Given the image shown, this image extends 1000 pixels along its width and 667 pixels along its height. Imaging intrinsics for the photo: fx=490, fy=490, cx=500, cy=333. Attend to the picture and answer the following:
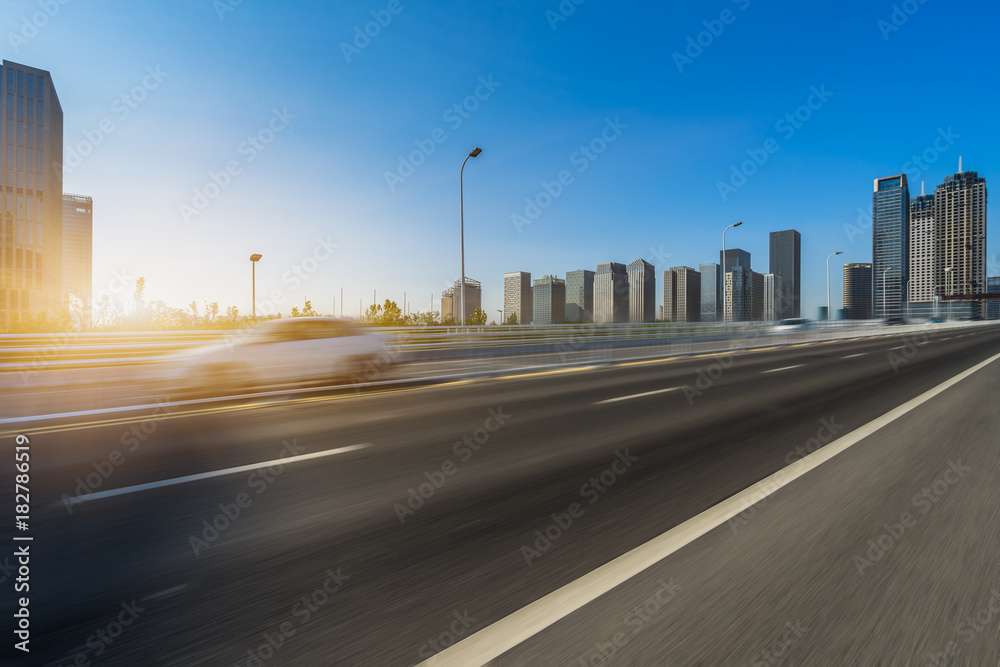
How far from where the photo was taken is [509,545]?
2945 millimetres

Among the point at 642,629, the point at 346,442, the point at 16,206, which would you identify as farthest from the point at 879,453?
the point at 16,206

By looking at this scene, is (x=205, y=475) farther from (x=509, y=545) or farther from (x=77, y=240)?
(x=77, y=240)

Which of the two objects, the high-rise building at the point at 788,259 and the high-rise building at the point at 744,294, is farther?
the high-rise building at the point at 788,259

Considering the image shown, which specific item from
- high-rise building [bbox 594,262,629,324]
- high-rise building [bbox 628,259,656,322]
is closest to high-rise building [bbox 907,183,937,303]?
high-rise building [bbox 628,259,656,322]

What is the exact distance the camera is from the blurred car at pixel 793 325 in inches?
1643

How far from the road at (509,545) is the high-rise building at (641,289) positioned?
57558mm

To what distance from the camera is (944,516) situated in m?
3.44
